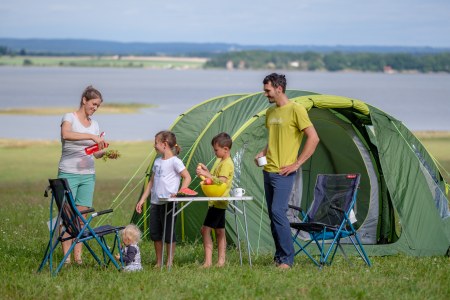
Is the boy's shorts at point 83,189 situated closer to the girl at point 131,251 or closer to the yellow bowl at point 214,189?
the girl at point 131,251

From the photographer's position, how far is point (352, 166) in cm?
1185

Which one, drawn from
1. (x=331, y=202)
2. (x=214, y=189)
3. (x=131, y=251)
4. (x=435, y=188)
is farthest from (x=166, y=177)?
(x=435, y=188)

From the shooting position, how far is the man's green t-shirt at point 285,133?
28.9ft

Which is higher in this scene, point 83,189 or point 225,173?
point 225,173

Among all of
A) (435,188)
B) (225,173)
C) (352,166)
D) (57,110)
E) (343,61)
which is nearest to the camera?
(225,173)

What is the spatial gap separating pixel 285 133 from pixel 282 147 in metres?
0.12

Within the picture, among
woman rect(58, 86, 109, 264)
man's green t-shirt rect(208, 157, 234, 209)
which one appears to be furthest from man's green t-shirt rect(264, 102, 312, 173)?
woman rect(58, 86, 109, 264)

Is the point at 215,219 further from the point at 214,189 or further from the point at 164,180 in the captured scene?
the point at 164,180

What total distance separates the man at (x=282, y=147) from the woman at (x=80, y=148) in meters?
1.51

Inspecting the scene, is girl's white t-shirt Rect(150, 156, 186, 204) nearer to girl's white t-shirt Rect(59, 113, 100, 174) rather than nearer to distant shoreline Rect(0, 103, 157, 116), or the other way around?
girl's white t-shirt Rect(59, 113, 100, 174)

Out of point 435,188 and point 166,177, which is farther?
point 435,188

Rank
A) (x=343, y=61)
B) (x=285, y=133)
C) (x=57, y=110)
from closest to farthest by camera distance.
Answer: (x=285, y=133), (x=57, y=110), (x=343, y=61)

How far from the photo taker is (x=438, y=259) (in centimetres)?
994

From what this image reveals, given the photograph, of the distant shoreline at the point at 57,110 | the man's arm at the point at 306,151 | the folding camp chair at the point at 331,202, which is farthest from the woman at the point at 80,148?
the distant shoreline at the point at 57,110
